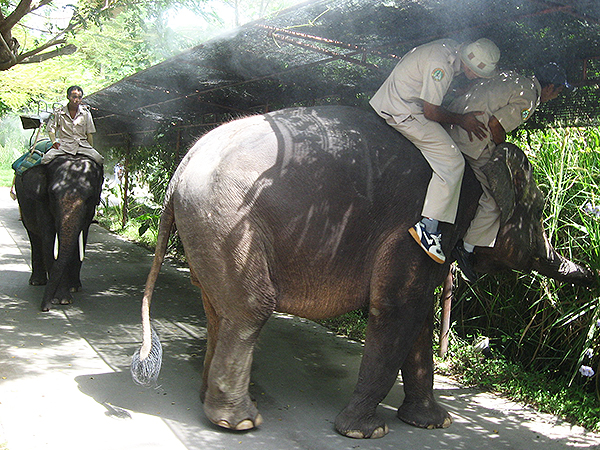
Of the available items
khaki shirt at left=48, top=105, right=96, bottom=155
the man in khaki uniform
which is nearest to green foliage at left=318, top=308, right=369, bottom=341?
the man in khaki uniform

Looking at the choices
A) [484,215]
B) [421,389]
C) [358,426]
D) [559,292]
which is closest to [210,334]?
[358,426]

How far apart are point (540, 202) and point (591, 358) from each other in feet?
4.32

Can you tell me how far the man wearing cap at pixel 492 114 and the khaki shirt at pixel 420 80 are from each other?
0.85 feet

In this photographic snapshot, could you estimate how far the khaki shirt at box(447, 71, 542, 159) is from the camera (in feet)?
13.9

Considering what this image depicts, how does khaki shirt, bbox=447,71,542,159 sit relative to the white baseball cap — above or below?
below

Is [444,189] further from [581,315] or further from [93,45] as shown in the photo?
[93,45]

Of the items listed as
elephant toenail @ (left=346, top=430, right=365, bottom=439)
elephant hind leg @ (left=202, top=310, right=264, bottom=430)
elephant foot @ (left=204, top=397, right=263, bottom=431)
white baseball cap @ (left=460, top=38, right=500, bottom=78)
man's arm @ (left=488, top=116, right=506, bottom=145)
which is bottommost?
elephant toenail @ (left=346, top=430, right=365, bottom=439)

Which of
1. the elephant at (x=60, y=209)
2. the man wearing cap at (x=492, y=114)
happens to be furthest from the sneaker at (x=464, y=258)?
the elephant at (x=60, y=209)

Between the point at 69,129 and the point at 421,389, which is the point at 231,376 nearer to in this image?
the point at 421,389

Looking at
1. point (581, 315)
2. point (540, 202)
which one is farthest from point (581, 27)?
point (581, 315)

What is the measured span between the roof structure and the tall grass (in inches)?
16.2

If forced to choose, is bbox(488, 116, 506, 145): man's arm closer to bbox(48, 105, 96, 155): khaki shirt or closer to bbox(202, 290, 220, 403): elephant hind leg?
bbox(202, 290, 220, 403): elephant hind leg

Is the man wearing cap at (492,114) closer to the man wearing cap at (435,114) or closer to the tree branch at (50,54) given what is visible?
the man wearing cap at (435,114)

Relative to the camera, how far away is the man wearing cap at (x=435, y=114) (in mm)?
4051
